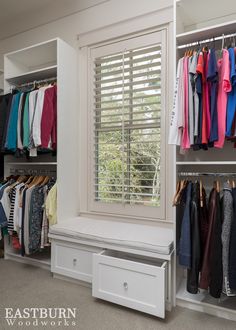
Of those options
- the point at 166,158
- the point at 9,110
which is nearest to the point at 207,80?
the point at 166,158

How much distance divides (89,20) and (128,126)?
50.6 inches

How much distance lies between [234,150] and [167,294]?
50.5 inches

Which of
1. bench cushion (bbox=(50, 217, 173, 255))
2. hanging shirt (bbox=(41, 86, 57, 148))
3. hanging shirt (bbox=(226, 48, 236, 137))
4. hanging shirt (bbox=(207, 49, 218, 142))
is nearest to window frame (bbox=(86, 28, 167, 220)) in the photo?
bench cushion (bbox=(50, 217, 173, 255))

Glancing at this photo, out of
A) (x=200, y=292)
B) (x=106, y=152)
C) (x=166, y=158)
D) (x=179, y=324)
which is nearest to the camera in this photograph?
(x=179, y=324)

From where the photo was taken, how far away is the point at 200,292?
2102 millimetres

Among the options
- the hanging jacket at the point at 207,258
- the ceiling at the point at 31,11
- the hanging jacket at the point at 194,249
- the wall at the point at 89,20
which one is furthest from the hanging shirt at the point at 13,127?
the hanging jacket at the point at 207,258

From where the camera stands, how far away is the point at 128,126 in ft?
8.75

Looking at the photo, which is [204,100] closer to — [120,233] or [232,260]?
[232,260]

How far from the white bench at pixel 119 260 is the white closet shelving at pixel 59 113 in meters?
0.32

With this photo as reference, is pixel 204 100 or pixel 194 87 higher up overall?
pixel 194 87

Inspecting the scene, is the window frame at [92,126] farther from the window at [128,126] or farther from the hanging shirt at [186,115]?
the hanging shirt at [186,115]

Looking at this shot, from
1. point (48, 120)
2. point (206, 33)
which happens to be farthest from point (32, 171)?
point (206, 33)

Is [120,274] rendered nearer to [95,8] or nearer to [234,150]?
[234,150]

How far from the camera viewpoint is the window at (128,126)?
99.3 inches
